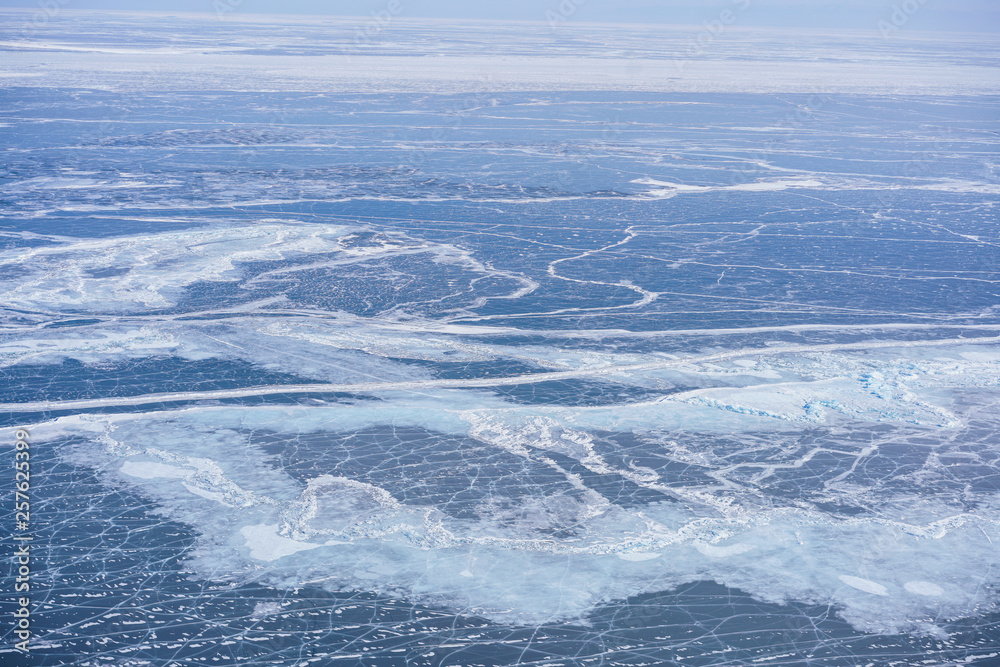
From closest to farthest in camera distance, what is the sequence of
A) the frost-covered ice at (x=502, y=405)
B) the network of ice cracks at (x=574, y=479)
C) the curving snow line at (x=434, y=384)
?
the frost-covered ice at (x=502, y=405)
the network of ice cracks at (x=574, y=479)
the curving snow line at (x=434, y=384)

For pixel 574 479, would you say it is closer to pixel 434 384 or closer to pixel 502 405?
pixel 502 405

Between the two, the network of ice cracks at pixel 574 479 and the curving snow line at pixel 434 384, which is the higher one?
the curving snow line at pixel 434 384

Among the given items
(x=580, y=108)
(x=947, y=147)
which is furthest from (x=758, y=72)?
(x=947, y=147)

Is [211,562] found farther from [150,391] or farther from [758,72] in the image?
[758,72]

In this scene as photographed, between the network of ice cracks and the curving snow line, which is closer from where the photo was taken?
the network of ice cracks

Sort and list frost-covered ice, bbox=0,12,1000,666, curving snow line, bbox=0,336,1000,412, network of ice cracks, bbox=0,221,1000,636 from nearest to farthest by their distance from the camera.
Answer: frost-covered ice, bbox=0,12,1000,666 < network of ice cracks, bbox=0,221,1000,636 < curving snow line, bbox=0,336,1000,412

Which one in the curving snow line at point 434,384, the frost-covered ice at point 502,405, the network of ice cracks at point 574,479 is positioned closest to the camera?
the frost-covered ice at point 502,405

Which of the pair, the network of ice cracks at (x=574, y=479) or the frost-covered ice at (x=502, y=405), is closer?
the frost-covered ice at (x=502, y=405)

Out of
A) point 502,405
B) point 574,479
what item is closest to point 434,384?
point 502,405
